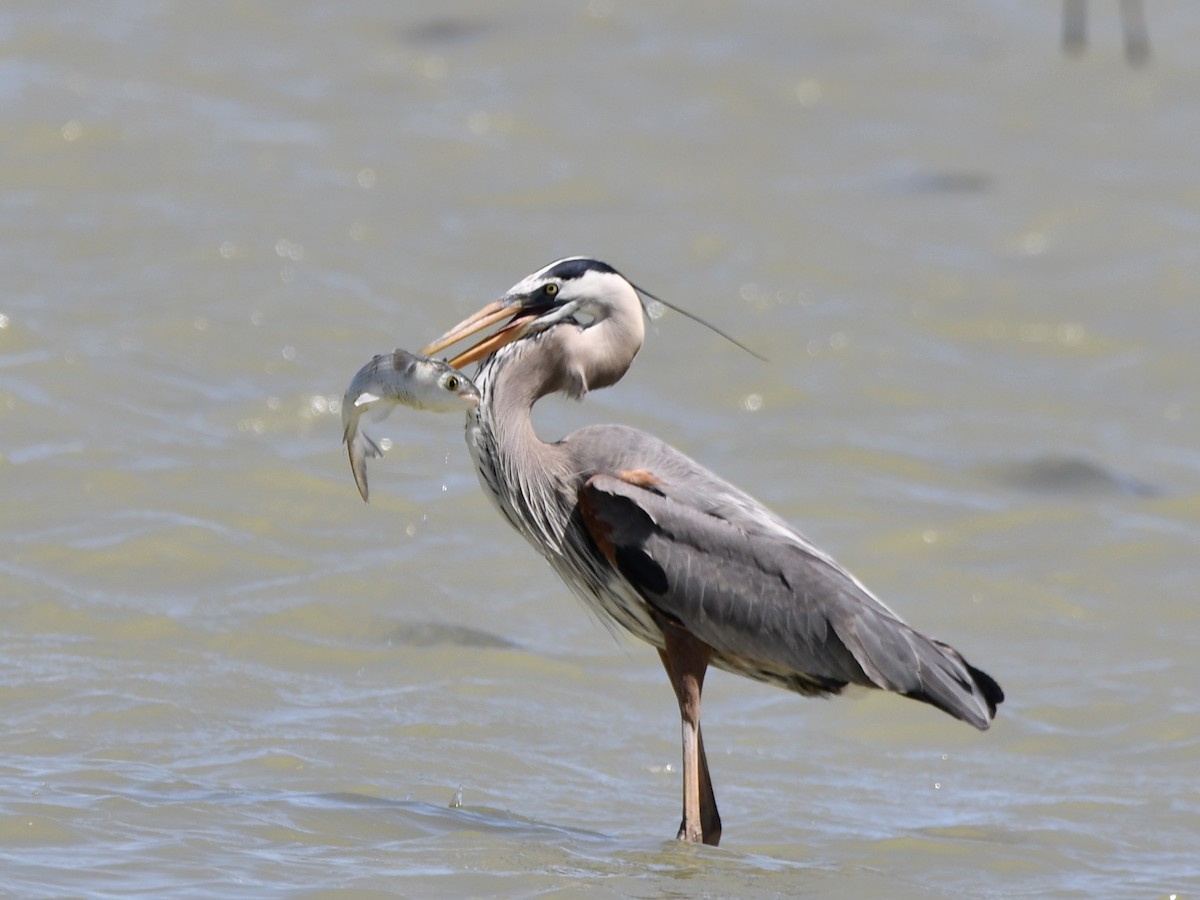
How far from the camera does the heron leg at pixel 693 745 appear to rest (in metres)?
6.99

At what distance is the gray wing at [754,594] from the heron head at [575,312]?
1.55 feet

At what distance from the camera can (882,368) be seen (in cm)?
1245

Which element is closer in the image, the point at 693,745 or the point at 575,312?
the point at 693,745

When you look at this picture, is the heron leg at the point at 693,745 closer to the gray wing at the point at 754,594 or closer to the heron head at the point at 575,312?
the gray wing at the point at 754,594

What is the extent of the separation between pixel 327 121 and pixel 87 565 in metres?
6.16

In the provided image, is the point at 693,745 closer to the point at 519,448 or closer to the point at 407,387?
the point at 519,448

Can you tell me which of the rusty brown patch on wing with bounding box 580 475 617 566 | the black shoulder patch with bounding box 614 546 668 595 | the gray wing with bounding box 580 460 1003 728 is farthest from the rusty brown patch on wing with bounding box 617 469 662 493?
the black shoulder patch with bounding box 614 546 668 595

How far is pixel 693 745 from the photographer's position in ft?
23.2

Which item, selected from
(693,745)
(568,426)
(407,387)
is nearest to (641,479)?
(693,745)

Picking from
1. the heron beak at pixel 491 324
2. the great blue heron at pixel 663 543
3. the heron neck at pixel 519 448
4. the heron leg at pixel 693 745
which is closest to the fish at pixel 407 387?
the great blue heron at pixel 663 543

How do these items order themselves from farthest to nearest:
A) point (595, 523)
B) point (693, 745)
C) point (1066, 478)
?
point (1066, 478), point (595, 523), point (693, 745)

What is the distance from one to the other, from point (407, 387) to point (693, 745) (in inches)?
64.6

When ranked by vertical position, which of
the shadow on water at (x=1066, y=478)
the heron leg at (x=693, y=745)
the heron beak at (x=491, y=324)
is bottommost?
the heron leg at (x=693, y=745)

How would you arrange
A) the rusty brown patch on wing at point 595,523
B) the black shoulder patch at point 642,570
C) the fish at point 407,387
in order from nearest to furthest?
the fish at point 407,387, the black shoulder patch at point 642,570, the rusty brown patch on wing at point 595,523
